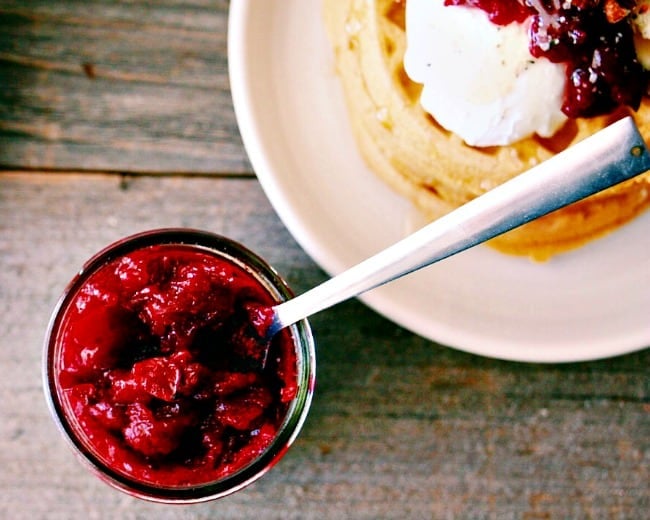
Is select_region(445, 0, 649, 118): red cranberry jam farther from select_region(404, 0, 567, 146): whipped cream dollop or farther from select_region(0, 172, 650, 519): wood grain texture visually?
select_region(0, 172, 650, 519): wood grain texture

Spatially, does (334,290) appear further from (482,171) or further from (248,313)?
(482,171)

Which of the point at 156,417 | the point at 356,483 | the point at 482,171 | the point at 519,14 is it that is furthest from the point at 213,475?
the point at 519,14

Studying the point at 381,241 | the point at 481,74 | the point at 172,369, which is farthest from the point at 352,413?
the point at 481,74

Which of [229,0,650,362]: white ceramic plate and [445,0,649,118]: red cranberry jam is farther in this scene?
[229,0,650,362]: white ceramic plate

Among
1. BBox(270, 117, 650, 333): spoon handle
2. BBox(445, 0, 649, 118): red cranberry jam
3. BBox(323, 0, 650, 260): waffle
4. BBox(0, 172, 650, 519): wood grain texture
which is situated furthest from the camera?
BBox(0, 172, 650, 519): wood grain texture

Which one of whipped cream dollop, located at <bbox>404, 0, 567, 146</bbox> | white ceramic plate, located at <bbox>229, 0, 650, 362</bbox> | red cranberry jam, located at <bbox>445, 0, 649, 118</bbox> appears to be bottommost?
white ceramic plate, located at <bbox>229, 0, 650, 362</bbox>

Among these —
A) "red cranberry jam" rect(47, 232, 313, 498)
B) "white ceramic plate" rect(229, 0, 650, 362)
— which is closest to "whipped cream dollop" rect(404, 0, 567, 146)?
"white ceramic plate" rect(229, 0, 650, 362)
